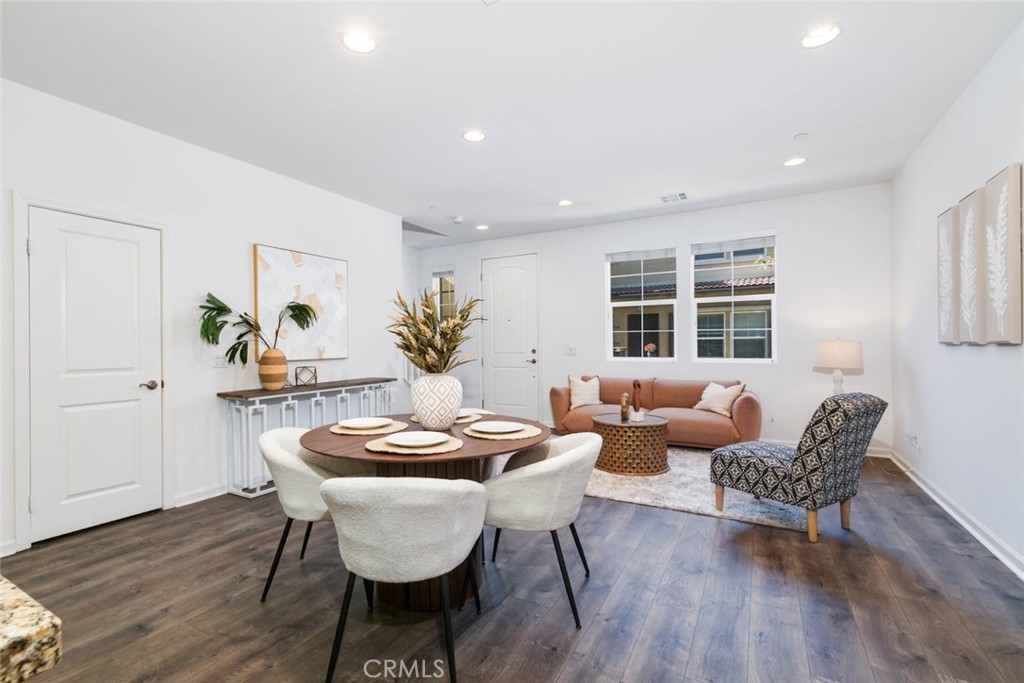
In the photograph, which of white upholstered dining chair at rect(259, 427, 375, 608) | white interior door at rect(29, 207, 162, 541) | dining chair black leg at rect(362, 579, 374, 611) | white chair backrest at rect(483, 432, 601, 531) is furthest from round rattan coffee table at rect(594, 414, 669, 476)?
white interior door at rect(29, 207, 162, 541)

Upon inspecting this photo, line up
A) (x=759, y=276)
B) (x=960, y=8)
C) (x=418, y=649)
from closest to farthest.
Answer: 1. (x=418, y=649)
2. (x=960, y=8)
3. (x=759, y=276)

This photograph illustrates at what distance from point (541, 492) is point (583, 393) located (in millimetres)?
3745

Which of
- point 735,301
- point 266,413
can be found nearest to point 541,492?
point 266,413

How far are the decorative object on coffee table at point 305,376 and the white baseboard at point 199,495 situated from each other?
1.01m

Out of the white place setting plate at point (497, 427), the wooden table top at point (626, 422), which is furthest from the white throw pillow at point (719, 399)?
the white place setting plate at point (497, 427)

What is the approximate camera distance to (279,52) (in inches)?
96.7

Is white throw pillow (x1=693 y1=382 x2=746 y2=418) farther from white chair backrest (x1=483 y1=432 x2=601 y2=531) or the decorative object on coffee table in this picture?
the decorative object on coffee table

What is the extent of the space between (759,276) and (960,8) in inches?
130

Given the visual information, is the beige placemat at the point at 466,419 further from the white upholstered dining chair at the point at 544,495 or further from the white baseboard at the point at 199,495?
the white baseboard at the point at 199,495

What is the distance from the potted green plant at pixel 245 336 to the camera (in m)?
3.55

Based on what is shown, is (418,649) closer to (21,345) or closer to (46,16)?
(21,345)

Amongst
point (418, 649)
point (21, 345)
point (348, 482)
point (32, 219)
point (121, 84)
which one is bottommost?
point (418, 649)

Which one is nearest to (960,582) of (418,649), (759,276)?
(418,649)

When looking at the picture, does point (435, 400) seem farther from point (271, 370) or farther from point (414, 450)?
point (271, 370)
